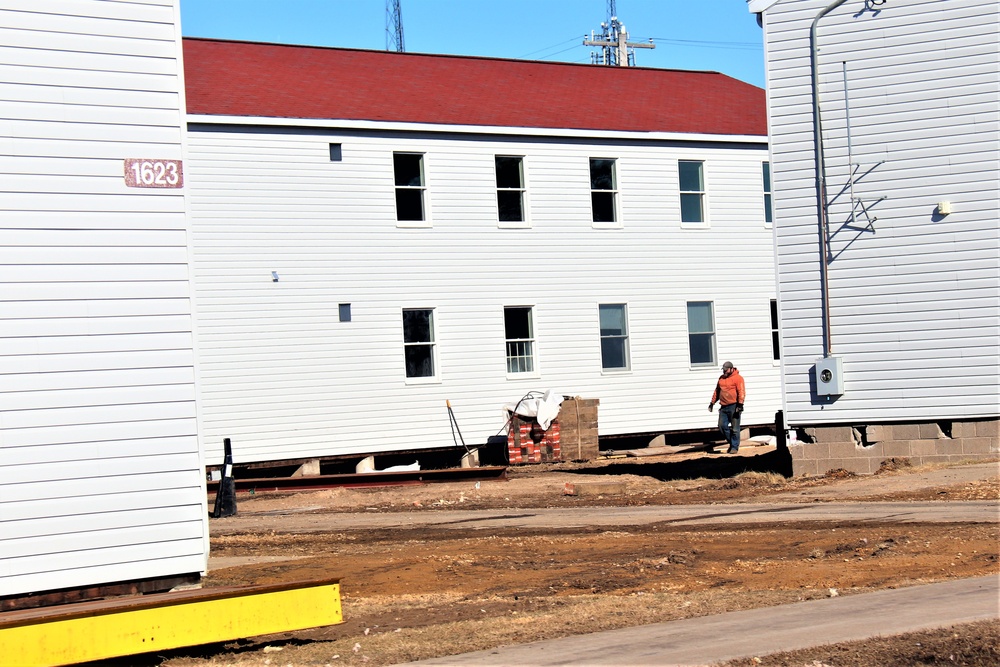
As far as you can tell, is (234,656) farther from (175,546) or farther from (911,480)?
(911,480)

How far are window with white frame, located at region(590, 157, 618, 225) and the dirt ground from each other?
413 inches

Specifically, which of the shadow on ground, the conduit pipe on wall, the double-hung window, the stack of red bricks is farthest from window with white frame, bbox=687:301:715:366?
the conduit pipe on wall

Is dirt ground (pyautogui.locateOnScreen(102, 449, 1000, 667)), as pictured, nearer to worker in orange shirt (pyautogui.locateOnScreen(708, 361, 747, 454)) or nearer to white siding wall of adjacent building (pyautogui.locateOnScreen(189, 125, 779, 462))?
worker in orange shirt (pyautogui.locateOnScreen(708, 361, 747, 454))

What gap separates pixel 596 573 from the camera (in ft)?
37.3

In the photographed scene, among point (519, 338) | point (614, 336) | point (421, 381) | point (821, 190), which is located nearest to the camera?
point (821, 190)

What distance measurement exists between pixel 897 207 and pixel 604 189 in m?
9.98

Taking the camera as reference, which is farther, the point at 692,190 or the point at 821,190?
the point at 692,190

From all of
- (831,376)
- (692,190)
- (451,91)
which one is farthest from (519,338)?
(831,376)

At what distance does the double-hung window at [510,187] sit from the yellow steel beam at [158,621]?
1780 cm

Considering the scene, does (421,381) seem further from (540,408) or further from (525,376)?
(540,408)

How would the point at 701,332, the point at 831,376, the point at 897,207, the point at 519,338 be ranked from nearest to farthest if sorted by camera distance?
the point at 897,207
the point at 831,376
the point at 519,338
the point at 701,332

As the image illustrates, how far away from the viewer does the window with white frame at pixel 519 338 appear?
25875mm

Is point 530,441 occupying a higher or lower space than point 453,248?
lower

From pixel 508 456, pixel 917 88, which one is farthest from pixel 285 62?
pixel 917 88
